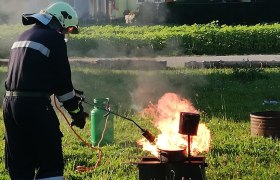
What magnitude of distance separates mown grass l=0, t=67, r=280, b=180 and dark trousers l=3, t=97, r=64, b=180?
5.21ft

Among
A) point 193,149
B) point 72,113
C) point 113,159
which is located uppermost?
point 72,113

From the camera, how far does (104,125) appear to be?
8305 millimetres

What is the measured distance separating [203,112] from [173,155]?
500 cm

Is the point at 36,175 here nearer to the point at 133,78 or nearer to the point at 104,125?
the point at 104,125

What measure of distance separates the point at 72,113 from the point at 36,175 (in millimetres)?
727

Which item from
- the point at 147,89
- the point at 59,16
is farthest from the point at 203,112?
the point at 59,16

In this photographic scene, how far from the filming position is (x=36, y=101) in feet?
17.1

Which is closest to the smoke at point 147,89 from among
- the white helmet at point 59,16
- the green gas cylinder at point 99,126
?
the green gas cylinder at point 99,126

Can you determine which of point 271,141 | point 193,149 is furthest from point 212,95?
point 193,149

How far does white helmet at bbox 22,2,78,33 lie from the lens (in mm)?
5450

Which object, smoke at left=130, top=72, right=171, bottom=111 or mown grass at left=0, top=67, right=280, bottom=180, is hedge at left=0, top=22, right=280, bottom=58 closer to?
mown grass at left=0, top=67, right=280, bottom=180

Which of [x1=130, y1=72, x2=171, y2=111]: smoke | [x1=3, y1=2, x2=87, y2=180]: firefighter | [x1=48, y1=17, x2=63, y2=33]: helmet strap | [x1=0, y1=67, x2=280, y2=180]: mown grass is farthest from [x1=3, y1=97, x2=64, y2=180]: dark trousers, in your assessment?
[x1=130, y1=72, x2=171, y2=111]: smoke

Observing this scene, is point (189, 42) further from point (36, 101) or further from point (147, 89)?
point (36, 101)

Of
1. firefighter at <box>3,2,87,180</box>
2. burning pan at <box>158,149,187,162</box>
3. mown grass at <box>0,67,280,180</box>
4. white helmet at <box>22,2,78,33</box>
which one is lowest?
mown grass at <box>0,67,280,180</box>
